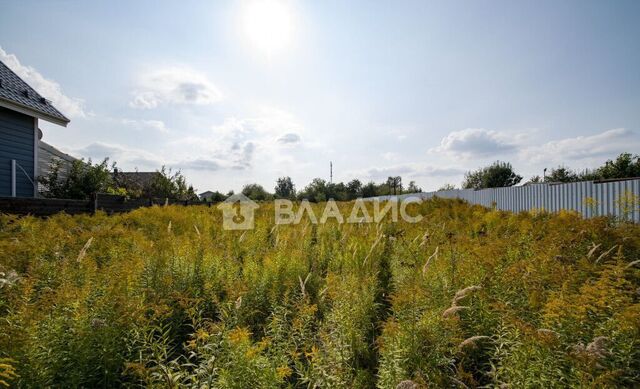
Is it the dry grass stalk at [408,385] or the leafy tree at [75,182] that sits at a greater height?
the leafy tree at [75,182]

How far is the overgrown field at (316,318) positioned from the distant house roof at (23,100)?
7.12 m

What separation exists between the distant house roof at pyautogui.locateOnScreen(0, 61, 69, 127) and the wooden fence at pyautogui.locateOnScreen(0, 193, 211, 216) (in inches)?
155

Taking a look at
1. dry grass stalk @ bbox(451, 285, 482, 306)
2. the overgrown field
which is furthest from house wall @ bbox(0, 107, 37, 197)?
dry grass stalk @ bbox(451, 285, 482, 306)

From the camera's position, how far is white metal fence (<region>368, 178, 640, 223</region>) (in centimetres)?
632

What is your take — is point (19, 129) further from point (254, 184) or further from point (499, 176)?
point (499, 176)

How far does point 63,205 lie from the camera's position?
7520 millimetres

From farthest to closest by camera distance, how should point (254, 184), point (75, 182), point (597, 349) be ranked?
point (254, 184) < point (75, 182) < point (597, 349)

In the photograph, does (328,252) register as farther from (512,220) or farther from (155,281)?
(512,220)

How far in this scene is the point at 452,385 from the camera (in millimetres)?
1812

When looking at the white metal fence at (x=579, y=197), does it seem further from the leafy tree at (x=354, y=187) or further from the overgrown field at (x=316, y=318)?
the leafy tree at (x=354, y=187)

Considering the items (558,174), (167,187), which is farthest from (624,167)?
(167,187)

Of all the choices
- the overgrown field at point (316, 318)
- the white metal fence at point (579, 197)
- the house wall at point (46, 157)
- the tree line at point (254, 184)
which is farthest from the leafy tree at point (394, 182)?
the overgrown field at point (316, 318)

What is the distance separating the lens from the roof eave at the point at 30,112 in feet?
30.1

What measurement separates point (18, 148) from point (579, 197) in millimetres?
17437
